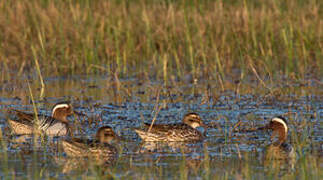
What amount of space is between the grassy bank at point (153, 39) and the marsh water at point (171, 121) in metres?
0.55

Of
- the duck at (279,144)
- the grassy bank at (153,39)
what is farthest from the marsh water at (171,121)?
the grassy bank at (153,39)

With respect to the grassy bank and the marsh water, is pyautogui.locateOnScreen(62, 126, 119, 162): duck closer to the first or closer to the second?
the marsh water

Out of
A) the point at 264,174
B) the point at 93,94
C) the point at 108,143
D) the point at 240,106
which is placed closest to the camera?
the point at 264,174

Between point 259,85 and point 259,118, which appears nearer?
point 259,118

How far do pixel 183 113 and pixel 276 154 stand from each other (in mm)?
3523

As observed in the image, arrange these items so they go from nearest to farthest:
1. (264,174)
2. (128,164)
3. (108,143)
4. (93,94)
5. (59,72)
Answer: (264,174), (128,164), (108,143), (93,94), (59,72)

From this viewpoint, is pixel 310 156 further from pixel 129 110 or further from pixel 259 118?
pixel 129 110

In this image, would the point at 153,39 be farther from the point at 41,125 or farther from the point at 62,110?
the point at 41,125

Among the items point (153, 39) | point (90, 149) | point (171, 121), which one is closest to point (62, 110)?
point (171, 121)

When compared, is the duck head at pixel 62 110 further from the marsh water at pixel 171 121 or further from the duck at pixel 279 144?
the duck at pixel 279 144

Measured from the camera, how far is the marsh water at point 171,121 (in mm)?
8406

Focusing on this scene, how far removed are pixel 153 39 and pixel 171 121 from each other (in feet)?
16.4

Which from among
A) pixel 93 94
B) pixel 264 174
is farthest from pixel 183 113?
pixel 264 174

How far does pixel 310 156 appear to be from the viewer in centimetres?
909
